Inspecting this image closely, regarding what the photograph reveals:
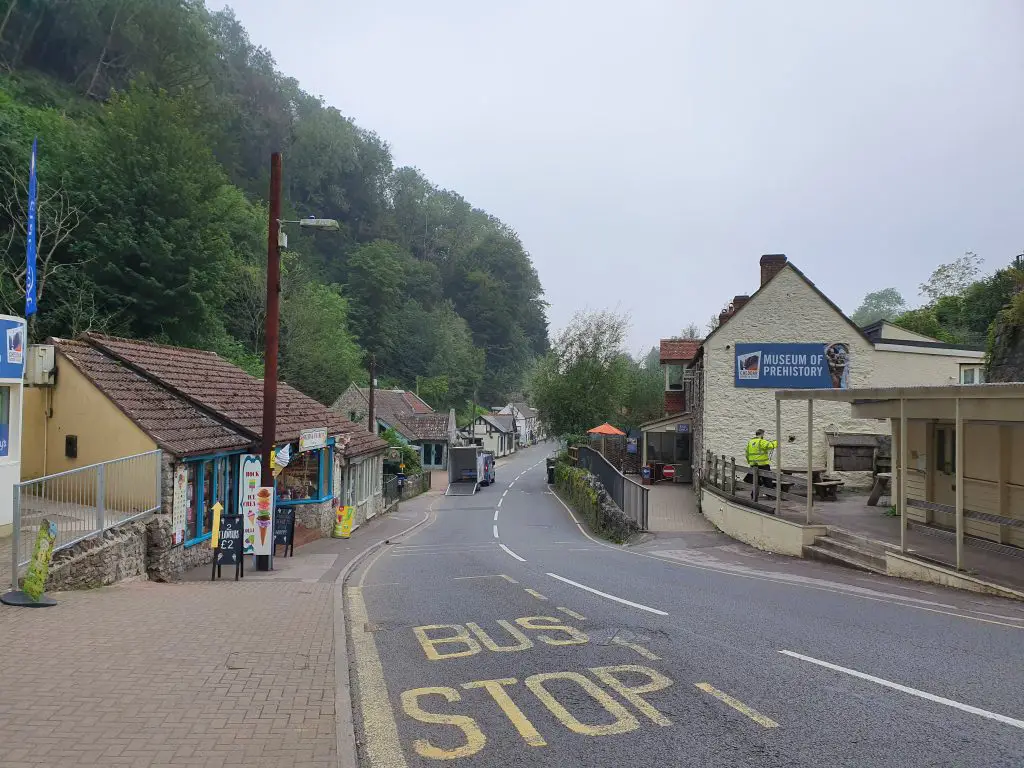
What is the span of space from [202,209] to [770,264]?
952 inches

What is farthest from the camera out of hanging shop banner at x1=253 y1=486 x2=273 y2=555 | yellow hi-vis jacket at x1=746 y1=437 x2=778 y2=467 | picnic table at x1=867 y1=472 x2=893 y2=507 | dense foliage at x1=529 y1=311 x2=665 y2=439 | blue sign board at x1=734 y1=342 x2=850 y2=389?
dense foliage at x1=529 y1=311 x2=665 y2=439

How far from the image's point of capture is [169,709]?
5598 mm

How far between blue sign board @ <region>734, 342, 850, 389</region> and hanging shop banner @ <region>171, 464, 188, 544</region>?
20.1 metres

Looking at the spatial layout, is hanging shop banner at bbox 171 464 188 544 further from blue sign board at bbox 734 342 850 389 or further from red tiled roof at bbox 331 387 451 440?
red tiled roof at bbox 331 387 451 440

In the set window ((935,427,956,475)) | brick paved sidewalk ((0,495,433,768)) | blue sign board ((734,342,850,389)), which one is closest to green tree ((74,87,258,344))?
blue sign board ((734,342,850,389))

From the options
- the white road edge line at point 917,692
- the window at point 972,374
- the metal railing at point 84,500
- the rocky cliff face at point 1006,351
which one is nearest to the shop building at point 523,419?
the window at point 972,374

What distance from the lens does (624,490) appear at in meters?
24.4

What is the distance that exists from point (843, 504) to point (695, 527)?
4164 millimetres

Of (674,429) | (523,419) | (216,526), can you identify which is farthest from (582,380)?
(523,419)

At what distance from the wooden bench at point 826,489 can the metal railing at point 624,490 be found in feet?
15.4

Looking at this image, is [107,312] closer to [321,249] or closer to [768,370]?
[768,370]

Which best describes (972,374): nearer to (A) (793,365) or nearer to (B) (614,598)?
(A) (793,365)

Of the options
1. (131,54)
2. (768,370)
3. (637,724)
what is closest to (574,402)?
(768,370)

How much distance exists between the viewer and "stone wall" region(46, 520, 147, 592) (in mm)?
9672
